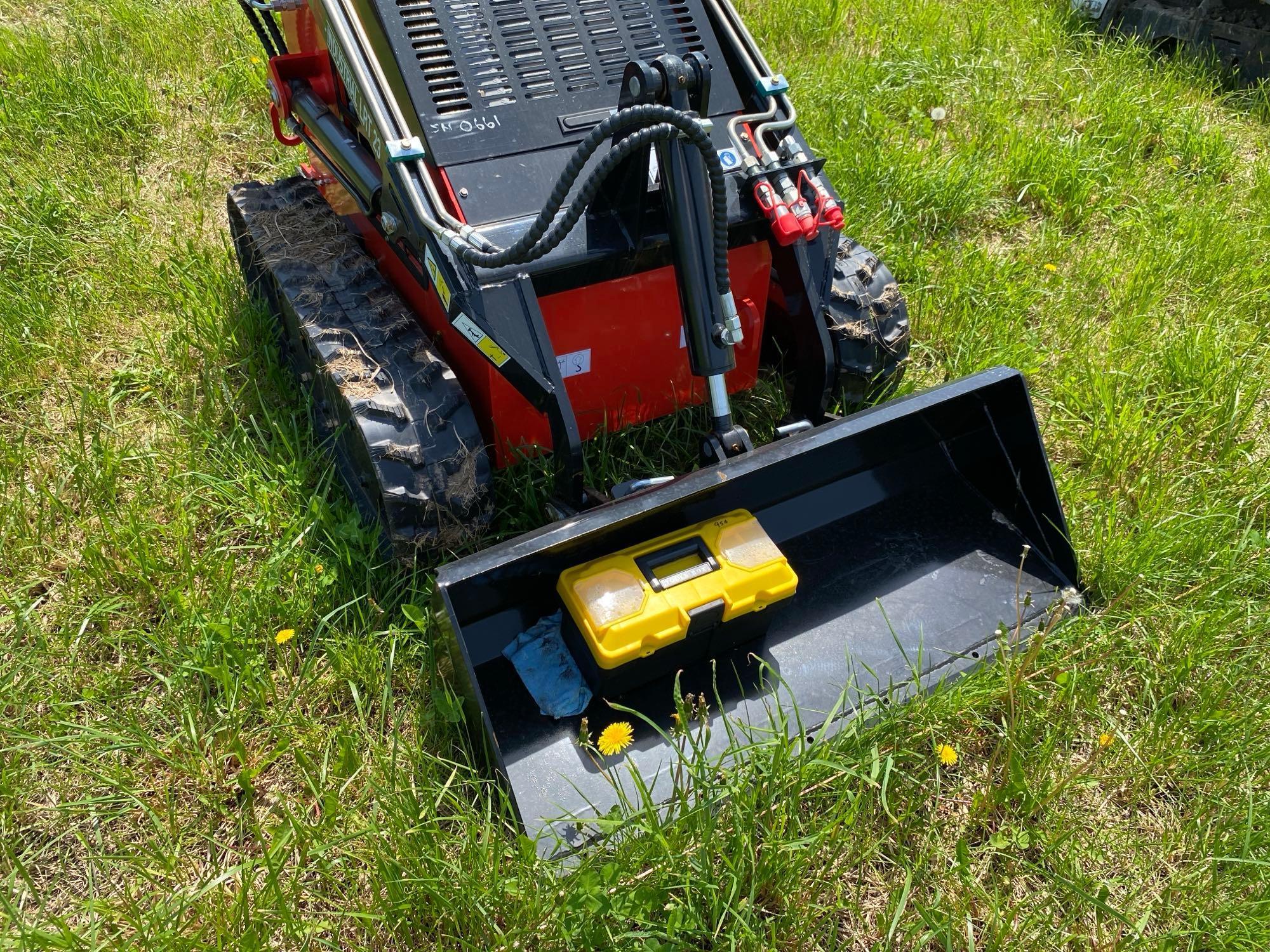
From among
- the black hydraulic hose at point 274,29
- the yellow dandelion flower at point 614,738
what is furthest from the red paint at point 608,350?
the black hydraulic hose at point 274,29

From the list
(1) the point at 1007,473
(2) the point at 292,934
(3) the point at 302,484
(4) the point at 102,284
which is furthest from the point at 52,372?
(1) the point at 1007,473

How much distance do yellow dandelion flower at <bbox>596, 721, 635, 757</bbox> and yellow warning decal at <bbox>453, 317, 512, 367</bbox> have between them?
2.68ft

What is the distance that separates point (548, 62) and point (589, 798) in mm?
1743

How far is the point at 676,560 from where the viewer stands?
1968 millimetres

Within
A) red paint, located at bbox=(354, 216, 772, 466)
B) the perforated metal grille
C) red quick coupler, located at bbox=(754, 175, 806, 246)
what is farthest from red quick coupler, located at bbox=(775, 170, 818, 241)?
the perforated metal grille

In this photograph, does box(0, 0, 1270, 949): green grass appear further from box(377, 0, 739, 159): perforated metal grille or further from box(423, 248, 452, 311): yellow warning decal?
box(377, 0, 739, 159): perforated metal grille

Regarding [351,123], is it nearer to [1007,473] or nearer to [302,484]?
[302,484]

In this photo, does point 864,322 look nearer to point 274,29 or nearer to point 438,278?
point 438,278

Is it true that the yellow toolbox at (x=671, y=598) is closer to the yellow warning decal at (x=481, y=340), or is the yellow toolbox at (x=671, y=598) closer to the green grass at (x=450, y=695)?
the green grass at (x=450, y=695)

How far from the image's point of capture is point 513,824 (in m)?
1.77

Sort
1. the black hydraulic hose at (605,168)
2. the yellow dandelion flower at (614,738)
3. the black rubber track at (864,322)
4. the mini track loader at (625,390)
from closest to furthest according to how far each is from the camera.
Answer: the black hydraulic hose at (605,168) → the yellow dandelion flower at (614,738) → the mini track loader at (625,390) → the black rubber track at (864,322)

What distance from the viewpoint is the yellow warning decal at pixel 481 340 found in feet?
6.72

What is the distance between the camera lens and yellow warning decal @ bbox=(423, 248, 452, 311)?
2117mm

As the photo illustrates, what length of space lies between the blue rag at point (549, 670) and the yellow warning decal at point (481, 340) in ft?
1.90
